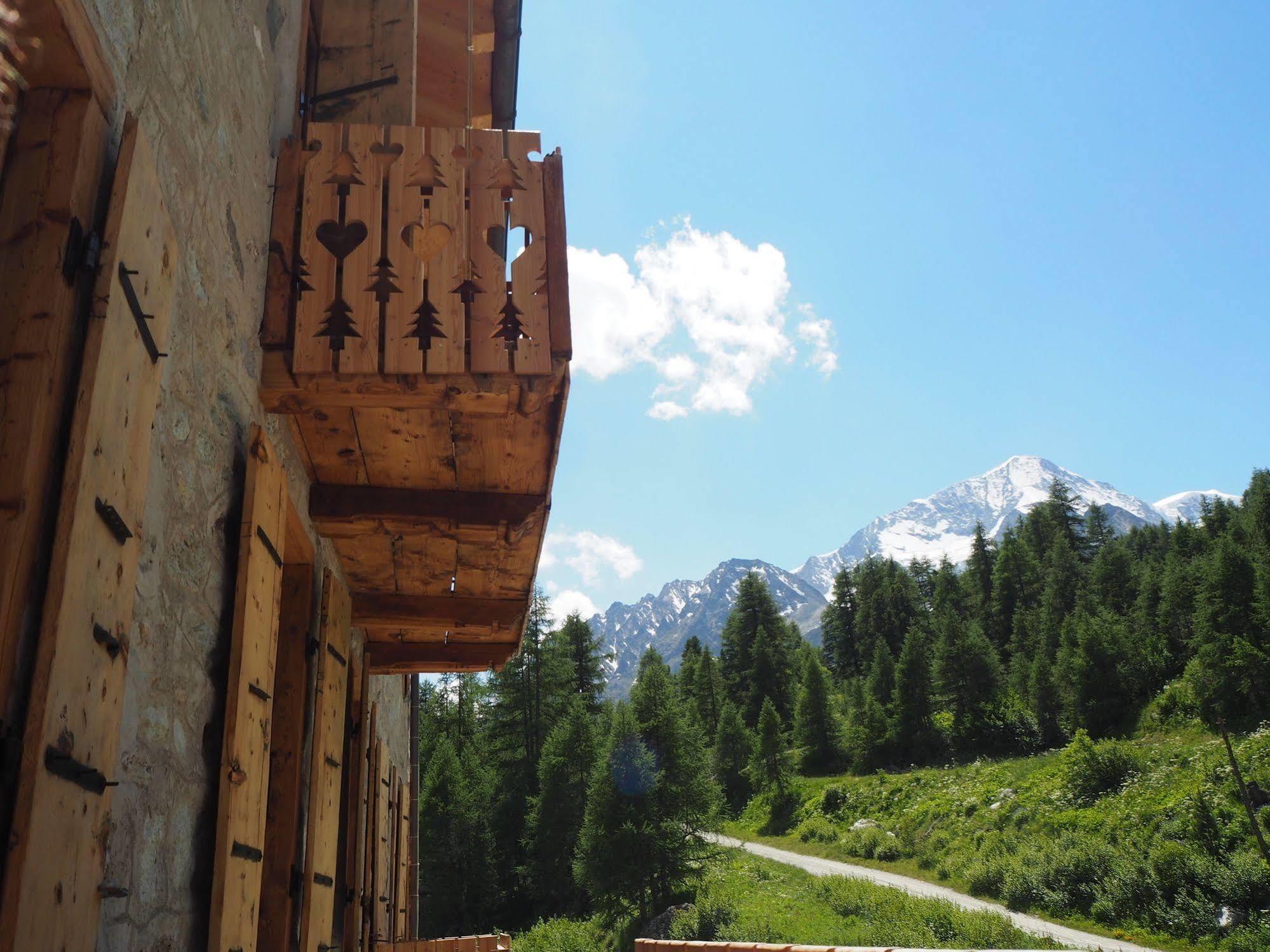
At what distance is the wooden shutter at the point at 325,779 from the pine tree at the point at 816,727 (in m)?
57.6

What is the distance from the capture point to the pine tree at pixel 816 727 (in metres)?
58.4

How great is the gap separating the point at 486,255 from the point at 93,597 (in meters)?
1.94

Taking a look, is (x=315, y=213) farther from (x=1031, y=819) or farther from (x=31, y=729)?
(x=1031, y=819)

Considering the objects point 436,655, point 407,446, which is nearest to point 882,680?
point 436,655

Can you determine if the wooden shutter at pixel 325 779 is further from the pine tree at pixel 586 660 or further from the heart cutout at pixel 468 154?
the pine tree at pixel 586 660

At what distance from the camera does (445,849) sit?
35094mm

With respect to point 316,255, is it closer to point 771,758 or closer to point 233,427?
point 233,427

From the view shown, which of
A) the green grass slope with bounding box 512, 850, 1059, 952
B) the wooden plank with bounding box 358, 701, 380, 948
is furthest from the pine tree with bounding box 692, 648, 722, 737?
the wooden plank with bounding box 358, 701, 380, 948

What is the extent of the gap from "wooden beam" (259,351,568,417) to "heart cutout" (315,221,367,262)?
0.47m

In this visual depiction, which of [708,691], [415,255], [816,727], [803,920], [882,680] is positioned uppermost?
[708,691]

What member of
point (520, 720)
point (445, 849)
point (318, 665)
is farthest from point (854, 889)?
point (318, 665)

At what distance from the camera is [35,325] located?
1.69 metres

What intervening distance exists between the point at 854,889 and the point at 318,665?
2755 cm

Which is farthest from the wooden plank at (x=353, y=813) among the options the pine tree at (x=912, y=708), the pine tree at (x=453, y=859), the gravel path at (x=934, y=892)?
the pine tree at (x=912, y=708)
